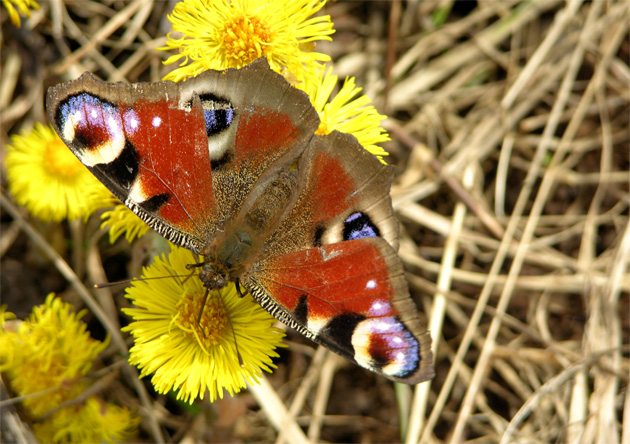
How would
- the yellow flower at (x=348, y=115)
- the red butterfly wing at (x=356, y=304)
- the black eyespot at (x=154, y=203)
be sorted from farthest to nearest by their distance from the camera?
the yellow flower at (x=348, y=115) → the black eyespot at (x=154, y=203) → the red butterfly wing at (x=356, y=304)

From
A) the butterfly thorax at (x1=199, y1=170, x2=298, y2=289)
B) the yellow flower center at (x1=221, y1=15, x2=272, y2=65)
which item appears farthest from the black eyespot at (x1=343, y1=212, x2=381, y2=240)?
the yellow flower center at (x1=221, y1=15, x2=272, y2=65)

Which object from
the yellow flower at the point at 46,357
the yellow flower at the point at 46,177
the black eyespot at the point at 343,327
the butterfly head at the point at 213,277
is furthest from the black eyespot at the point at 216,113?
the yellow flower at the point at 46,357

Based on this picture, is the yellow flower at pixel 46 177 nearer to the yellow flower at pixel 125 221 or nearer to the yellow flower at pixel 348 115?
the yellow flower at pixel 125 221

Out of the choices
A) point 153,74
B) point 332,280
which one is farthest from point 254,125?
A: point 153,74

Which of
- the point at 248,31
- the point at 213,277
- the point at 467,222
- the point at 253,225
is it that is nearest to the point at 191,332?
the point at 213,277

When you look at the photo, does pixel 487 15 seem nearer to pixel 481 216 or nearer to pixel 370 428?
pixel 481 216

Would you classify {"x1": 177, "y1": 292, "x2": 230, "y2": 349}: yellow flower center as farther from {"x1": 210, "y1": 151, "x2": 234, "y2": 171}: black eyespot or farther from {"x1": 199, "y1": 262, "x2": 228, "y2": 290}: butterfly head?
{"x1": 210, "y1": 151, "x2": 234, "y2": 171}: black eyespot
